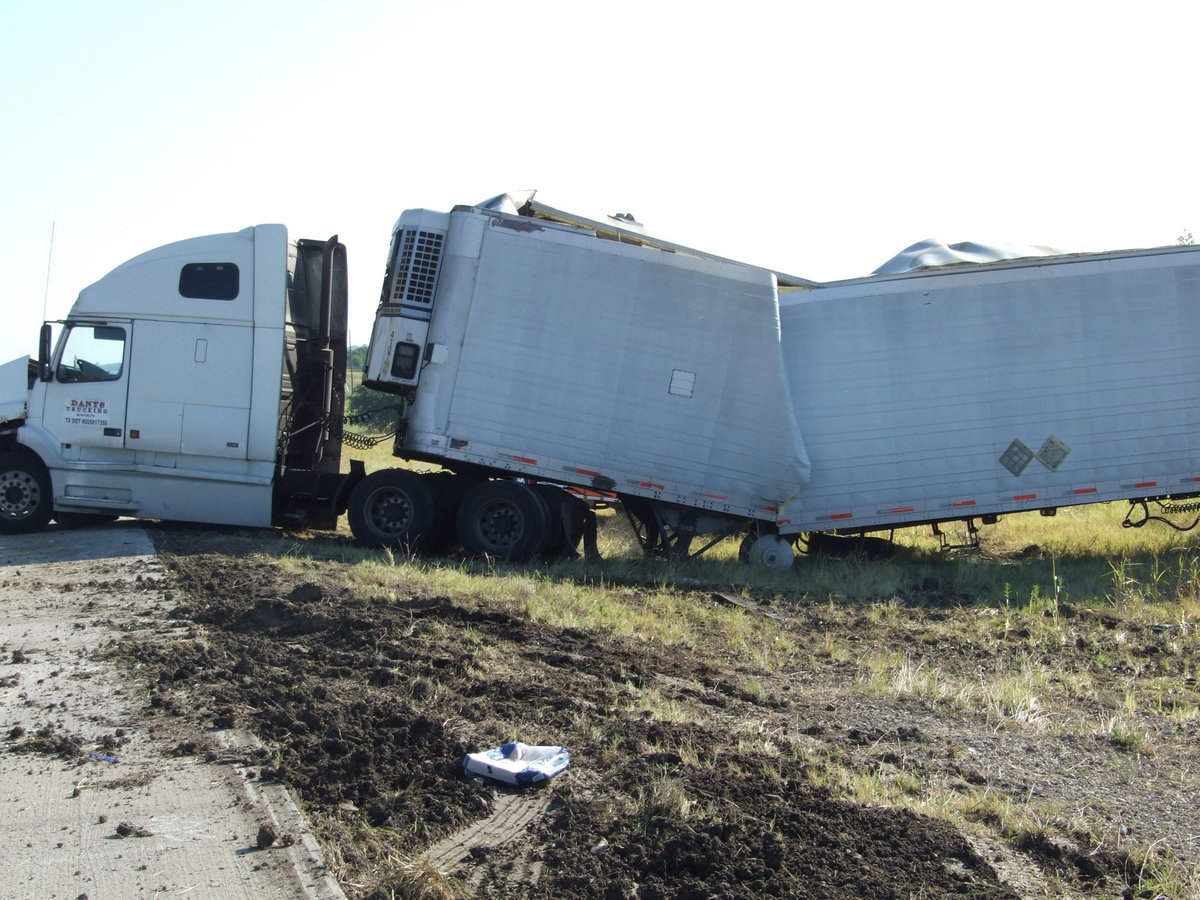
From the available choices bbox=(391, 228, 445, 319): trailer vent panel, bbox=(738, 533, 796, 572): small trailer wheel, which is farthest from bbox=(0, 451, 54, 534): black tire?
bbox=(738, 533, 796, 572): small trailer wheel

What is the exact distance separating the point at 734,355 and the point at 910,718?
6.64 meters

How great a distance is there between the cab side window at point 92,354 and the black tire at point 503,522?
184 inches

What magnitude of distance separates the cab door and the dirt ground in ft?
18.7

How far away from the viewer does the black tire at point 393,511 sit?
13.1m

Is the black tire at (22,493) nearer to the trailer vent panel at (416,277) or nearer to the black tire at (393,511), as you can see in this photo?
the black tire at (393,511)

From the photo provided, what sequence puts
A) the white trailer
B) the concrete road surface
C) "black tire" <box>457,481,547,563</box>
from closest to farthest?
the concrete road surface
the white trailer
"black tire" <box>457,481,547,563</box>

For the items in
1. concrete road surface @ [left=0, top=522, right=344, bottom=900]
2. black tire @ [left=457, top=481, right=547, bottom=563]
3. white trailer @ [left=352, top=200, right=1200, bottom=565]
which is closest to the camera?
concrete road surface @ [left=0, top=522, right=344, bottom=900]

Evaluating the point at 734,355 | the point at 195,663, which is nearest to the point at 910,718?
the point at 195,663

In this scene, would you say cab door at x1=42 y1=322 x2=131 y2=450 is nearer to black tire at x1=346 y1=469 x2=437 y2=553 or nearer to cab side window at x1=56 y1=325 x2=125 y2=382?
cab side window at x1=56 y1=325 x2=125 y2=382

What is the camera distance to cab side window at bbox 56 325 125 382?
13062 mm

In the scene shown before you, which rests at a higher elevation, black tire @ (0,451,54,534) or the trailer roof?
the trailer roof

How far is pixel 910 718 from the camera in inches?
259

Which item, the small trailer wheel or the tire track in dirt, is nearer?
the tire track in dirt

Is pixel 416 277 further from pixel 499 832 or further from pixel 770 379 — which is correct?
pixel 499 832
